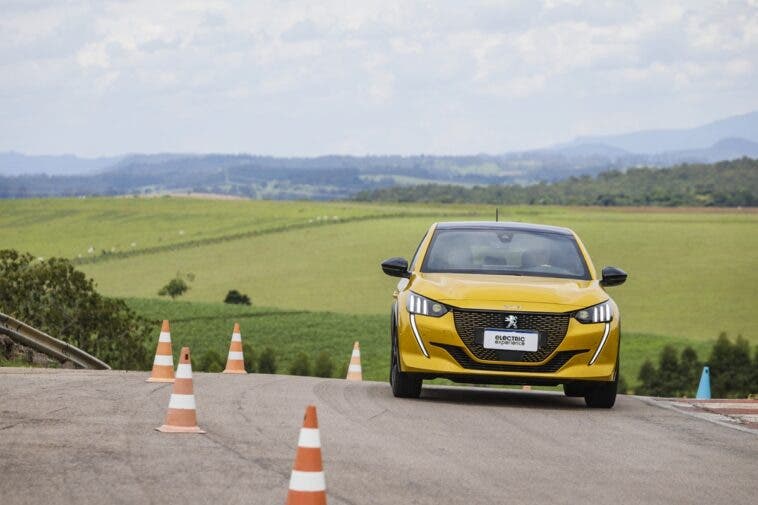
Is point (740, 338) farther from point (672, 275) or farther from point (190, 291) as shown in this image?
point (190, 291)

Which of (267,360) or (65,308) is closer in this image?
(65,308)

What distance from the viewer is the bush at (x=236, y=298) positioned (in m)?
102

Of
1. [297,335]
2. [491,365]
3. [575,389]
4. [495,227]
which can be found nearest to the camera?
[491,365]

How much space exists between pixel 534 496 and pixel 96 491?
2.44 meters

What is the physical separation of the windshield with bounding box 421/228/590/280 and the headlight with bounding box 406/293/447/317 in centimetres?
96

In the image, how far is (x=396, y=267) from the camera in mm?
14562

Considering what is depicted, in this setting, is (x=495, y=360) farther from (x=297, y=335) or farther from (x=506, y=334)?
(x=297, y=335)

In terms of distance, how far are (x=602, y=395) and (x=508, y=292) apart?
4.93 feet

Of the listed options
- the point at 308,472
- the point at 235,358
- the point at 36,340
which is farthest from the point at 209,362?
the point at 308,472

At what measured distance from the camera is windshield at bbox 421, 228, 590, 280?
14727 mm

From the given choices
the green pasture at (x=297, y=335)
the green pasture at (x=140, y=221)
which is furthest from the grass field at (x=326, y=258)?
the green pasture at (x=140, y=221)

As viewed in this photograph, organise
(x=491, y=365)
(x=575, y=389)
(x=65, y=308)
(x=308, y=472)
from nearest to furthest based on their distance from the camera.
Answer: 1. (x=308, y=472)
2. (x=491, y=365)
3. (x=575, y=389)
4. (x=65, y=308)

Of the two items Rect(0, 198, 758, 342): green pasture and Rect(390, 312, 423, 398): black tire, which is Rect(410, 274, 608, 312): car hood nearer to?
Rect(390, 312, 423, 398): black tire

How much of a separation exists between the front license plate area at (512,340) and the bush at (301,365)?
58445mm
